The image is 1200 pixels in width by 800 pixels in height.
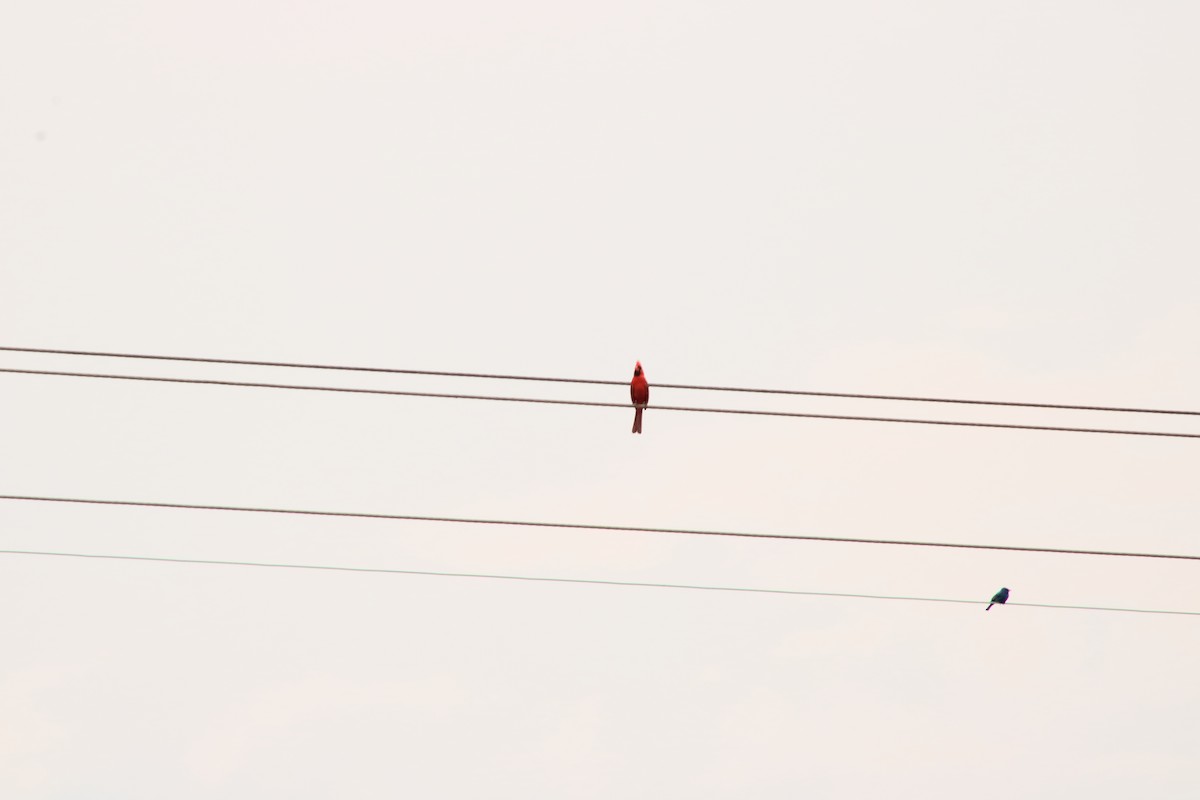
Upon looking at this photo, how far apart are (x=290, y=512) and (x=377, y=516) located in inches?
28.0

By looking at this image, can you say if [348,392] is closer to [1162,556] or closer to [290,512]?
[290,512]

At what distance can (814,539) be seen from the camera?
20.2 meters

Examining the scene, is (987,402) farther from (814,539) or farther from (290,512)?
(290,512)

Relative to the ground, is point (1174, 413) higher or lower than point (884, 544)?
higher

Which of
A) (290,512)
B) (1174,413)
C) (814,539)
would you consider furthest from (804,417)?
(290,512)

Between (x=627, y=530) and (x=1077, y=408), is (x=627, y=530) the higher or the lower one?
the lower one

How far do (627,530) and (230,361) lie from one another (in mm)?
3534

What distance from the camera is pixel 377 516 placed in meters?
20.0

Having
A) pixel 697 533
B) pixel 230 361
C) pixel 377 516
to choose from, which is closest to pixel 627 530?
pixel 697 533

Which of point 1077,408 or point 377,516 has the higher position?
point 1077,408

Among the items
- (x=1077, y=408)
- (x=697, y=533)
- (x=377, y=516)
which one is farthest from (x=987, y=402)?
(x=377, y=516)

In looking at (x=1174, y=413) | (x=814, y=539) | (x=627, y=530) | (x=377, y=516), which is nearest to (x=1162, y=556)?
(x=1174, y=413)

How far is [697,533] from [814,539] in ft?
3.30

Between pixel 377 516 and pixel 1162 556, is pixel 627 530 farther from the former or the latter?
pixel 1162 556
